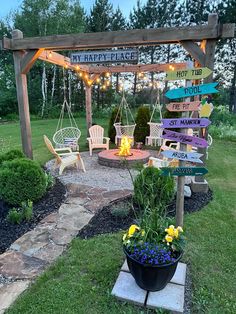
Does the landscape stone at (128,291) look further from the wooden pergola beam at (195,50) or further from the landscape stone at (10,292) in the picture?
the wooden pergola beam at (195,50)

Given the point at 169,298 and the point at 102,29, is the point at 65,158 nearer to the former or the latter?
the point at 169,298

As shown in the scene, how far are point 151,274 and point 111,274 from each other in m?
0.53

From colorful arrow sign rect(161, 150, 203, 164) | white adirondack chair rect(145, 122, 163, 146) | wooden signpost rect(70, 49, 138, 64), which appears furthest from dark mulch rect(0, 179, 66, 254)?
white adirondack chair rect(145, 122, 163, 146)

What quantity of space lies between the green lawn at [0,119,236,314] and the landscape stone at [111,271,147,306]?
0.16 feet

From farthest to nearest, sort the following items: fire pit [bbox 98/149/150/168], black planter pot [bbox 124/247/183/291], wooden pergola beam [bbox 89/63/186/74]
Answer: wooden pergola beam [bbox 89/63/186/74], fire pit [bbox 98/149/150/168], black planter pot [bbox 124/247/183/291]

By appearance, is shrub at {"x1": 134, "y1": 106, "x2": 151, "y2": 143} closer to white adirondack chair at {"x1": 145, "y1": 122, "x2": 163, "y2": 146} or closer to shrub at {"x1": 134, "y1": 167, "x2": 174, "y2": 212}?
white adirondack chair at {"x1": 145, "y1": 122, "x2": 163, "y2": 146}

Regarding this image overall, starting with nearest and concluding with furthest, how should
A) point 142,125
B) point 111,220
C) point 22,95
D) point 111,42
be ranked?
1. point 111,220
2. point 111,42
3. point 22,95
4. point 142,125

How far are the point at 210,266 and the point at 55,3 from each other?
1552cm

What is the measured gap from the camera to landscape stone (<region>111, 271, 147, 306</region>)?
1952 millimetres

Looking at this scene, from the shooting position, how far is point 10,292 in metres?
2.07

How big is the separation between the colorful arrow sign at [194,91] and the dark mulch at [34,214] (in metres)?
2.29

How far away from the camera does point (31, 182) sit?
352 cm

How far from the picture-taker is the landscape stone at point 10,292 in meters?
1.95

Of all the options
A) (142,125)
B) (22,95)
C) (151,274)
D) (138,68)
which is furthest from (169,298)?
(142,125)
